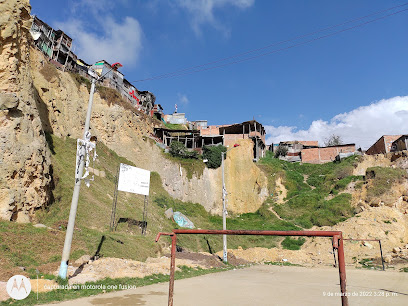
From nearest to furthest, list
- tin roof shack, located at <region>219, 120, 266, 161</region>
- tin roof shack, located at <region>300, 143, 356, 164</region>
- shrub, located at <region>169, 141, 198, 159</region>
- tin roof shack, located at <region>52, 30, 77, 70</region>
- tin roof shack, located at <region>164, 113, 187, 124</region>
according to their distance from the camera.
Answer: tin roof shack, located at <region>52, 30, 77, 70</region> < shrub, located at <region>169, 141, 198, 159</region> < tin roof shack, located at <region>219, 120, 266, 161</region> < tin roof shack, located at <region>300, 143, 356, 164</region> < tin roof shack, located at <region>164, 113, 187, 124</region>

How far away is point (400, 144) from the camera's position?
46750mm

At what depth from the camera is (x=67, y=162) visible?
2353 cm

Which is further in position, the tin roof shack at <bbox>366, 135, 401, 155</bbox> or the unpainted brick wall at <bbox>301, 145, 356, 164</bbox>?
the unpainted brick wall at <bbox>301, 145, 356, 164</bbox>

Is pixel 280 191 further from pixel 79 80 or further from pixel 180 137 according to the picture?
pixel 79 80

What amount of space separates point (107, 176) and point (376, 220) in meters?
31.7

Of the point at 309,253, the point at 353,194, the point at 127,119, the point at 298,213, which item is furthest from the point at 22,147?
the point at 353,194

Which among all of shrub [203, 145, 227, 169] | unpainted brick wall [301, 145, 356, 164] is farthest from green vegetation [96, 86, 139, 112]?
unpainted brick wall [301, 145, 356, 164]

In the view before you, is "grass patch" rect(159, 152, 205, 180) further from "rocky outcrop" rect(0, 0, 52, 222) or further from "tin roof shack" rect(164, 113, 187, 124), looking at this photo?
"rocky outcrop" rect(0, 0, 52, 222)

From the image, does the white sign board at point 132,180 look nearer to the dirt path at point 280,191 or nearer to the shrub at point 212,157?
the shrub at point 212,157

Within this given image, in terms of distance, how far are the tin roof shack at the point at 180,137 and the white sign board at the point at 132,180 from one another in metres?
23.8

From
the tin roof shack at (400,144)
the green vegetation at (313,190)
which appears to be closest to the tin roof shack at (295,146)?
the green vegetation at (313,190)

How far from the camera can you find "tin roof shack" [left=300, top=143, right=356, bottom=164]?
183 feet

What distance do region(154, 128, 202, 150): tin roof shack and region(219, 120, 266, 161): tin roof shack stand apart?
5759 mm

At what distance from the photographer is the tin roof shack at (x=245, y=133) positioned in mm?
51594
